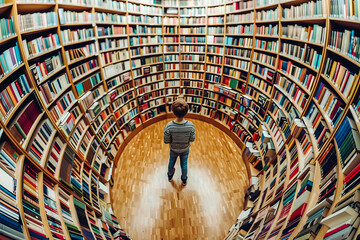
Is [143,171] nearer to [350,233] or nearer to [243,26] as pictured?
[350,233]

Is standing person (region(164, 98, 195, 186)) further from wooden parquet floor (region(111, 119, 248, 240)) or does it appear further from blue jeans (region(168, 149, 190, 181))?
wooden parquet floor (region(111, 119, 248, 240))

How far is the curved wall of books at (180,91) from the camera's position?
1.34 meters

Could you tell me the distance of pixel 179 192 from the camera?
3205 mm

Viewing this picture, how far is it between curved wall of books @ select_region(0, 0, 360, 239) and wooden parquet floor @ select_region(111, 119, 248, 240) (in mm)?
286

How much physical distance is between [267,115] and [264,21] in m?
1.55

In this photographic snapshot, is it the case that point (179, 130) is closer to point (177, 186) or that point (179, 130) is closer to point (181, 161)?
point (181, 161)

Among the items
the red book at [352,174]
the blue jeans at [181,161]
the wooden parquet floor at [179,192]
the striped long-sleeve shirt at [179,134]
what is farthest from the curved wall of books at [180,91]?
the striped long-sleeve shirt at [179,134]

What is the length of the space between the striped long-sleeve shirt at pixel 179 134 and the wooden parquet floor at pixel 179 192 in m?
0.97

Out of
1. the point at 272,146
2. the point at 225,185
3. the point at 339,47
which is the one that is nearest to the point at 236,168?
the point at 225,185

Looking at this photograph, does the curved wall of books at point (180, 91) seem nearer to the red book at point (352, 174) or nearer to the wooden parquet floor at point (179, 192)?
the red book at point (352, 174)

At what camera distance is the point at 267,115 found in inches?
127

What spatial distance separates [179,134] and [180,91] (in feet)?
8.69

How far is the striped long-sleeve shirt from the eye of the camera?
2.52m

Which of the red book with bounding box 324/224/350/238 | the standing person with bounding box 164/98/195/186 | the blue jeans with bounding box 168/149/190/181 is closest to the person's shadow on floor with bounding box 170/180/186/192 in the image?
the blue jeans with bounding box 168/149/190/181
